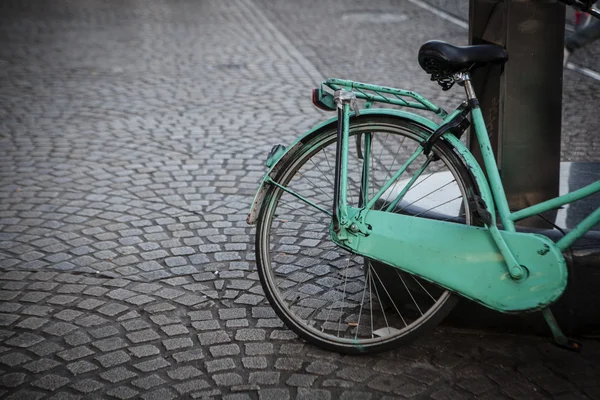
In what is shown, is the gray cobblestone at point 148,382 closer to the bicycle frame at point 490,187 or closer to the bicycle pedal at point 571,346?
the bicycle frame at point 490,187

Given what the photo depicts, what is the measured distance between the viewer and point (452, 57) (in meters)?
3.01

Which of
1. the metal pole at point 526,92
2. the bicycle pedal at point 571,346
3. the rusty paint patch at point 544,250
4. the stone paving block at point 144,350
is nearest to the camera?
the rusty paint patch at point 544,250

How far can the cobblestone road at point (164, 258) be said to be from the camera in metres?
3.18

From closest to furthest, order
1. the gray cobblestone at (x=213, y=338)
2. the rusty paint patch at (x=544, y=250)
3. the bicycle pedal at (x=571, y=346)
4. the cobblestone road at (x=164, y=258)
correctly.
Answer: the rusty paint patch at (x=544, y=250) < the bicycle pedal at (x=571, y=346) < the cobblestone road at (x=164, y=258) < the gray cobblestone at (x=213, y=338)

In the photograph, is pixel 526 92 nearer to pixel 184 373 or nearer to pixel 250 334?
pixel 250 334

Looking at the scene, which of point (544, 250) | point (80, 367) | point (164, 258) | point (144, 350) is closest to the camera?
point (544, 250)

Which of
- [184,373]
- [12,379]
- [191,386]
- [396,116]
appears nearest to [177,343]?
[184,373]

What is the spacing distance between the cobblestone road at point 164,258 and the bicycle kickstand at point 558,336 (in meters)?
0.16

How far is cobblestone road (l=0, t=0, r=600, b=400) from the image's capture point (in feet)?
10.4

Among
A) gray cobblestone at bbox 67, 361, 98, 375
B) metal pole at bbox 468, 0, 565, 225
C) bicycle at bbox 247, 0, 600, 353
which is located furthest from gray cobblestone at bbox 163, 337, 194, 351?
metal pole at bbox 468, 0, 565, 225

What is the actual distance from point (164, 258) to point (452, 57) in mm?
2199

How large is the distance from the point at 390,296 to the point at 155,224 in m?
1.93

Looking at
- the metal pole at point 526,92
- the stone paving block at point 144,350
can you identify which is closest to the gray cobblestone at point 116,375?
the stone paving block at point 144,350

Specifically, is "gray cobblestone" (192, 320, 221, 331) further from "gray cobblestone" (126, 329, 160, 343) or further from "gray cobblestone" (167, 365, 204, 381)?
"gray cobblestone" (167, 365, 204, 381)
